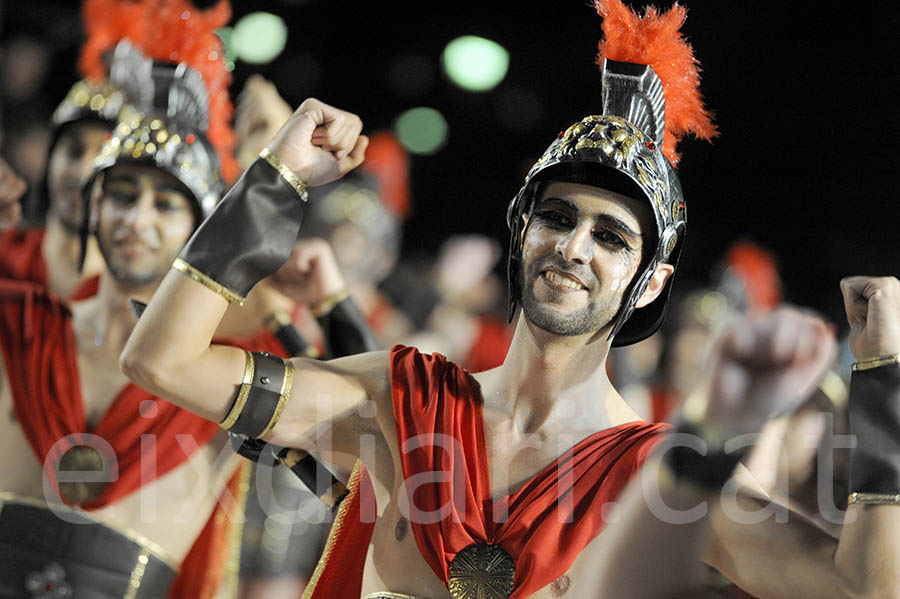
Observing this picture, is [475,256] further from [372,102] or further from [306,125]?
[306,125]

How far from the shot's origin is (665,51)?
276 cm

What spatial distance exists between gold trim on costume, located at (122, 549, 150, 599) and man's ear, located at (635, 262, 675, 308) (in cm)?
212

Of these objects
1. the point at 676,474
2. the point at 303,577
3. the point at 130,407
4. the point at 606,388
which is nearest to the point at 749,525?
the point at 676,474

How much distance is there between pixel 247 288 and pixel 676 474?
109cm

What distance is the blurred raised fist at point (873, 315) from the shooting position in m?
2.24

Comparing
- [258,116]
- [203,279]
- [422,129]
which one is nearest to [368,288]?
[422,129]

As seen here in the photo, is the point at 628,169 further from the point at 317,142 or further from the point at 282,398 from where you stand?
the point at 282,398

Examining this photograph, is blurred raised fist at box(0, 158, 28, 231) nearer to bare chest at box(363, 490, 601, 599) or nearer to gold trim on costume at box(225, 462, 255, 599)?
gold trim on costume at box(225, 462, 255, 599)

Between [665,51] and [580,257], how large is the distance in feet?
2.23

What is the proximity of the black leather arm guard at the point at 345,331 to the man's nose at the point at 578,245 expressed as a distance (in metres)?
1.28

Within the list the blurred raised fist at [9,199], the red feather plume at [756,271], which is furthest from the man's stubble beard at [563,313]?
the red feather plume at [756,271]

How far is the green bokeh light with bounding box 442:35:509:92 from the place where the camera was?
806 cm

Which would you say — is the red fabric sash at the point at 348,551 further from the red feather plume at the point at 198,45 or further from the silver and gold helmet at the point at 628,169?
the red feather plume at the point at 198,45

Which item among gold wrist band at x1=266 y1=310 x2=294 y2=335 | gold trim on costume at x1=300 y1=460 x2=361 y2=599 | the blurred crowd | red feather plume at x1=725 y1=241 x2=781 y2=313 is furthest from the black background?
gold trim on costume at x1=300 y1=460 x2=361 y2=599
